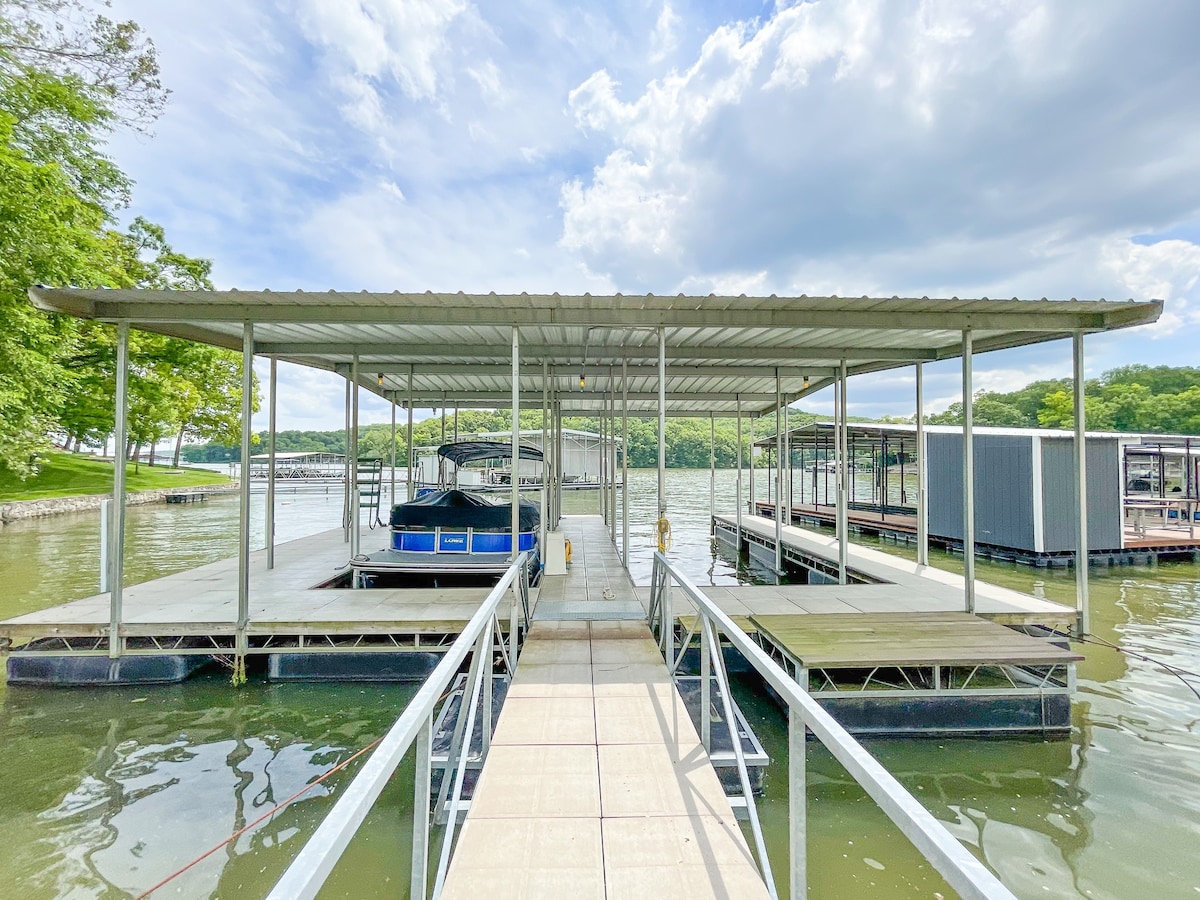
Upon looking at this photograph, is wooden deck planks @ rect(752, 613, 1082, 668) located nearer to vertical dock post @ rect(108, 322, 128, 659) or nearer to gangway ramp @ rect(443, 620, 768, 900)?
gangway ramp @ rect(443, 620, 768, 900)

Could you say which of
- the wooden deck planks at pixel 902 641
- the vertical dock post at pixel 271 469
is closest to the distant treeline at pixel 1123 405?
the wooden deck planks at pixel 902 641

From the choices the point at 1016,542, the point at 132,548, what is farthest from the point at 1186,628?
the point at 132,548

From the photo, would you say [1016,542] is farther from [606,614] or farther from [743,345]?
[606,614]

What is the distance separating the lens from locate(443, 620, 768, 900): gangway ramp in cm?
191

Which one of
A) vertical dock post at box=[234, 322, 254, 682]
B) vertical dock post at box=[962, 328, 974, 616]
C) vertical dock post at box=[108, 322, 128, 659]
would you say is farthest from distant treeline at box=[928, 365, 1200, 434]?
vertical dock post at box=[108, 322, 128, 659]

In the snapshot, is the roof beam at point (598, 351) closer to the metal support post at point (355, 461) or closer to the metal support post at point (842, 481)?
the metal support post at point (355, 461)

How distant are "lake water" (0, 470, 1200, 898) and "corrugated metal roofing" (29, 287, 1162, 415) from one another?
371 centimetres

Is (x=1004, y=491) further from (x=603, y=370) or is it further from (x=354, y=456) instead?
(x=354, y=456)

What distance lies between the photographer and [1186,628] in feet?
24.0

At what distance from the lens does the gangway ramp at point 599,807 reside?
191 centimetres

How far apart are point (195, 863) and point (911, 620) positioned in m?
6.05

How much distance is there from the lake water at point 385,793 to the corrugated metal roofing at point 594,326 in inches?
146

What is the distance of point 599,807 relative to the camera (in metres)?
2.37

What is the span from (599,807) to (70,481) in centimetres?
3321
